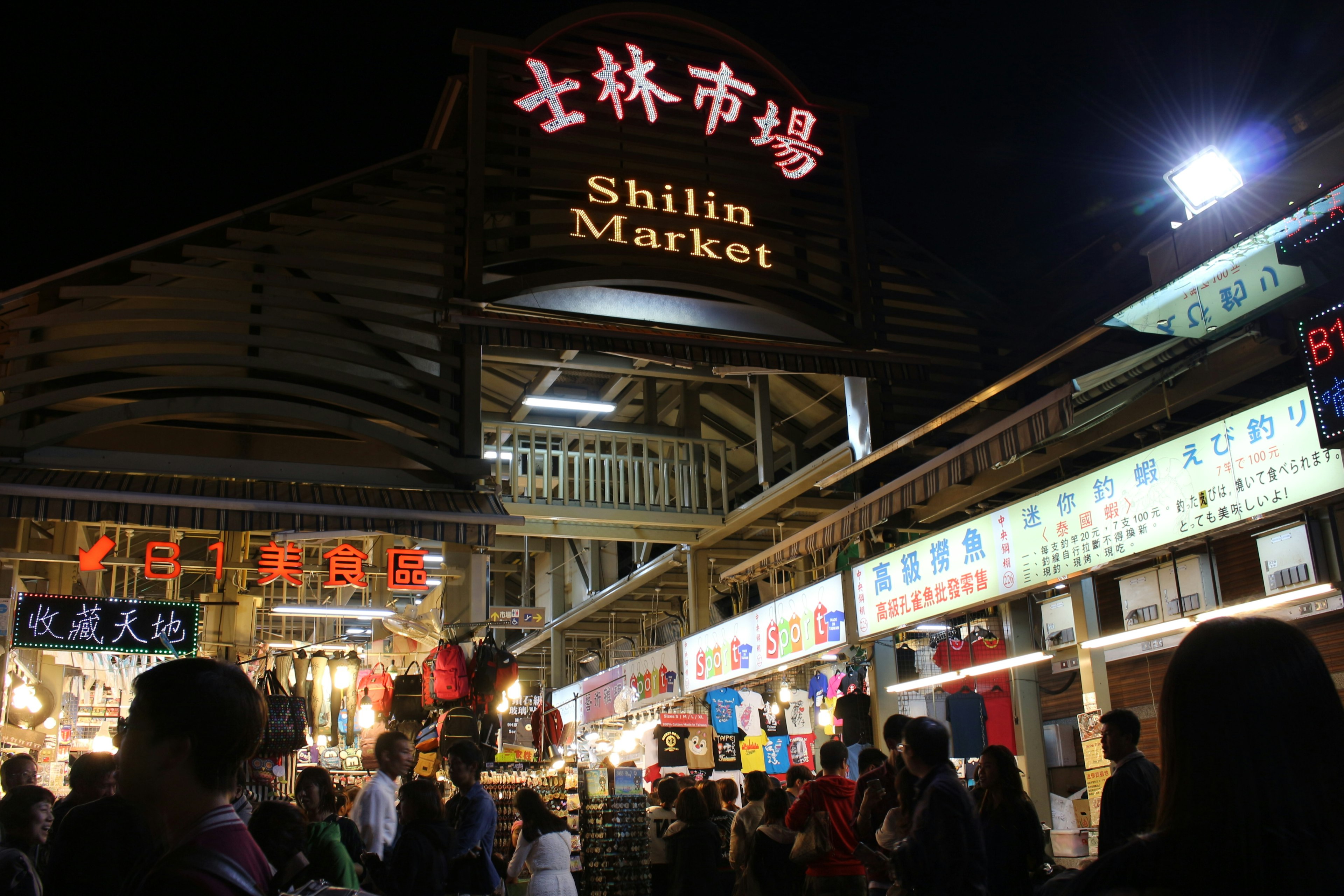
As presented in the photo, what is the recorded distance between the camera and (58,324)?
8.34m

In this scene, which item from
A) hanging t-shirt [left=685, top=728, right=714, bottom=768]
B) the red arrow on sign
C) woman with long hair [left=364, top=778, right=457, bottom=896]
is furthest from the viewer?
hanging t-shirt [left=685, top=728, right=714, bottom=768]

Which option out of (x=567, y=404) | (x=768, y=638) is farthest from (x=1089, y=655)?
(x=567, y=404)

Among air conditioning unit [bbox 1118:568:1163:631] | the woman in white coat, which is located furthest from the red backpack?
air conditioning unit [bbox 1118:568:1163:631]

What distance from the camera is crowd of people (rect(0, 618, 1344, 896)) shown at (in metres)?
1.40

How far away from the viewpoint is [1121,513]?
7164 millimetres

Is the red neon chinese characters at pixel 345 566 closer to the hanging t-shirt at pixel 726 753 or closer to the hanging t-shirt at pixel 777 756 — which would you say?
the hanging t-shirt at pixel 726 753

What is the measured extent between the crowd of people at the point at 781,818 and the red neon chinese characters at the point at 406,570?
1.89 metres

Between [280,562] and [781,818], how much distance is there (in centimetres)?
591

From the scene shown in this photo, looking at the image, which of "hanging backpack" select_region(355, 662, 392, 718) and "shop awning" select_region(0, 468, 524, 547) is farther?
"hanging backpack" select_region(355, 662, 392, 718)

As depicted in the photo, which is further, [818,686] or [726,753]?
[818,686]

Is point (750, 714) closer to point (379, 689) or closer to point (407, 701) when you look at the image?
point (407, 701)

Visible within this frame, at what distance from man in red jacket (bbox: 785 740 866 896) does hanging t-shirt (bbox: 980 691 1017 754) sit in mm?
7302

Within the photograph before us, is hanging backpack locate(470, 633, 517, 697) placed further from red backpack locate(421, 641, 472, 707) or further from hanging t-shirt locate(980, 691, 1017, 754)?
hanging t-shirt locate(980, 691, 1017, 754)

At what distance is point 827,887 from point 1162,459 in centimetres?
358
